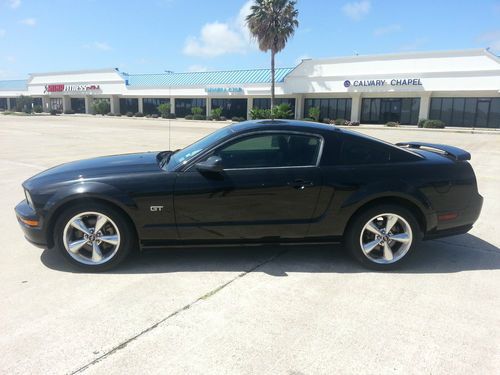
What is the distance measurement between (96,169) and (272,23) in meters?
38.0

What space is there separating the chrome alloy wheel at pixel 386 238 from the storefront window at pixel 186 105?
50.5m

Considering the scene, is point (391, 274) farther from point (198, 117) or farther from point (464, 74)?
point (198, 117)

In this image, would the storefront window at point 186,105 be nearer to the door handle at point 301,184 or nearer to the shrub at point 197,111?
the shrub at point 197,111

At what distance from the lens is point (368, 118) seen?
138 ft

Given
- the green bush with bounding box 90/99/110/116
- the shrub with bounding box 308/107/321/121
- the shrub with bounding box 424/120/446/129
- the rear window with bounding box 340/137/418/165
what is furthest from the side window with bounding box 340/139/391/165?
the green bush with bounding box 90/99/110/116

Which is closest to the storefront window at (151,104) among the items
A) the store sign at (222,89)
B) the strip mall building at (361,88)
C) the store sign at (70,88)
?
the strip mall building at (361,88)

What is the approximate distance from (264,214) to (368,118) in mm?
40841

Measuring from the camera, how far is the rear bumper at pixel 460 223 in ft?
13.9

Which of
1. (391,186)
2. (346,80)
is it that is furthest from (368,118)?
(391,186)

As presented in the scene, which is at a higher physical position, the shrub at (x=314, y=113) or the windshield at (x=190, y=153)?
the shrub at (x=314, y=113)

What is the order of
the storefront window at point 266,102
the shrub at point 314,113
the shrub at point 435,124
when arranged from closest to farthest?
1. the shrub at point 435,124
2. the shrub at point 314,113
3. the storefront window at point 266,102

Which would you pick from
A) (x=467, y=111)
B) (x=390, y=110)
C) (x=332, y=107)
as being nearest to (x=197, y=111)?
(x=332, y=107)

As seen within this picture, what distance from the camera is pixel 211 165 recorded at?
3.78 metres

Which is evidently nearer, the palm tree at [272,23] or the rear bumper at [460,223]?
the rear bumper at [460,223]
